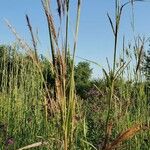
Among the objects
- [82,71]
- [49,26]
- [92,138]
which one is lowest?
[92,138]

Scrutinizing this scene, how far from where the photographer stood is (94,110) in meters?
5.93

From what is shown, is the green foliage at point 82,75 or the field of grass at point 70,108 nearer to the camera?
the field of grass at point 70,108

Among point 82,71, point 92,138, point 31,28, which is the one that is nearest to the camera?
point 31,28

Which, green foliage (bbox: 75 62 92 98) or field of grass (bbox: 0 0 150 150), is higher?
green foliage (bbox: 75 62 92 98)

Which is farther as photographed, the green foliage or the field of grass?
the green foliage

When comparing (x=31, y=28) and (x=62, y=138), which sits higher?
(x=31, y=28)

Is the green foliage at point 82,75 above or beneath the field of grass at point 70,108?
above

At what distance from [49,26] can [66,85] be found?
18 cm

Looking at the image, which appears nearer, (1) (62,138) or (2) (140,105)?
(1) (62,138)

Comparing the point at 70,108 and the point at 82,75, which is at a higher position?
the point at 82,75

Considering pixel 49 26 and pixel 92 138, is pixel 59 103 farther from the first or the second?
pixel 92 138

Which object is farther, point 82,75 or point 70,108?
point 82,75

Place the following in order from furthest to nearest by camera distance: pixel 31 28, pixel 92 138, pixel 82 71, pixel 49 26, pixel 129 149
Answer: pixel 82 71 < pixel 92 138 < pixel 129 149 < pixel 31 28 < pixel 49 26

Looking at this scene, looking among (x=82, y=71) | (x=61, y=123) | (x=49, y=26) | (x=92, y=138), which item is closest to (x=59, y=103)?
(x=61, y=123)
